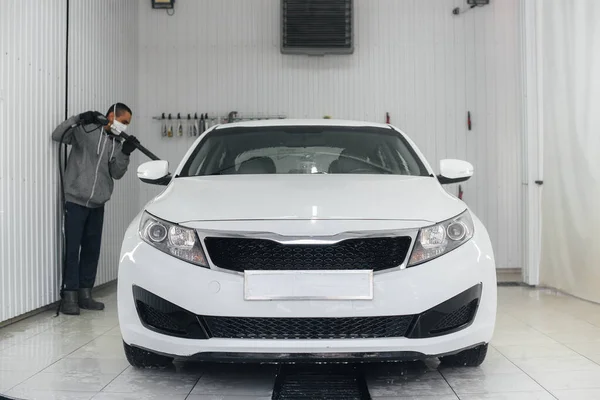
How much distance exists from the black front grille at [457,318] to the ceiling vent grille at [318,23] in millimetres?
4250

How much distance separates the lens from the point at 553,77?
522 cm

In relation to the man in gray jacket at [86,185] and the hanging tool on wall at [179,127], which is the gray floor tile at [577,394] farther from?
the hanging tool on wall at [179,127]

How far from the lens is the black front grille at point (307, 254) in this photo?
2.09 m

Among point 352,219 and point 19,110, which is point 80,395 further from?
point 19,110

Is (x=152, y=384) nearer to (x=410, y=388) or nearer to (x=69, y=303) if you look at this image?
(x=410, y=388)

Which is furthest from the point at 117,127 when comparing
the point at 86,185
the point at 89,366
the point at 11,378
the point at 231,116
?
the point at 11,378

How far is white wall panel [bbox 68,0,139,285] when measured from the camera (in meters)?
4.76

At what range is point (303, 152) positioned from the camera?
10.7 ft

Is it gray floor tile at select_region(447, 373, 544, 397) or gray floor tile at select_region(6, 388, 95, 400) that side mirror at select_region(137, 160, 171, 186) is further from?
gray floor tile at select_region(447, 373, 544, 397)

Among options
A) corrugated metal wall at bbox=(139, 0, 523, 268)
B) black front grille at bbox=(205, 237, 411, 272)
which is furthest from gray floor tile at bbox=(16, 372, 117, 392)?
corrugated metal wall at bbox=(139, 0, 523, 268)

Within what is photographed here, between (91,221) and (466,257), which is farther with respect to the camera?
(91,221)

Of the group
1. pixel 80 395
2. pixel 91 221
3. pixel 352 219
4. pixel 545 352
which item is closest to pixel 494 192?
pixel 545 352

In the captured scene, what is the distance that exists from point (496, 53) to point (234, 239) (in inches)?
198

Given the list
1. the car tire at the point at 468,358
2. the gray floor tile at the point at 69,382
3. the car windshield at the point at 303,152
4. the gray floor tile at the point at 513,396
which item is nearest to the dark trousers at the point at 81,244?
the car windshield at the point at 303,152
